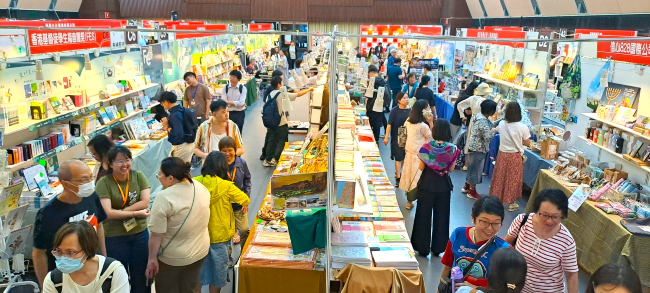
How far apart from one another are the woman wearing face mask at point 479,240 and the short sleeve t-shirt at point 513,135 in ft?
10.9

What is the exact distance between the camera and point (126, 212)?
3.52 meters

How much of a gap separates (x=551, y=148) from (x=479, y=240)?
13.7ft

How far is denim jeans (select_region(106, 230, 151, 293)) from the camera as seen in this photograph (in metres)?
3.61

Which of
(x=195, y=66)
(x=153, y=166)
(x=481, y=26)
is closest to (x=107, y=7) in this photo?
(x=195, y=66)

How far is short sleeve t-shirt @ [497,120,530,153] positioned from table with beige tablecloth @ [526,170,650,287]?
0.80 m

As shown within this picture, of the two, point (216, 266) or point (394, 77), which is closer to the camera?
point (216, 266)

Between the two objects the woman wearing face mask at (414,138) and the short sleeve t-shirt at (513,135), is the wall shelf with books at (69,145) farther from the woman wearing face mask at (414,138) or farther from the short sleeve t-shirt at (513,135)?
the short sleeve t-shirt at (513,135)

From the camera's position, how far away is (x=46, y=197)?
5.04 m

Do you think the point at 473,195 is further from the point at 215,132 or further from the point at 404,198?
the point at 215,132

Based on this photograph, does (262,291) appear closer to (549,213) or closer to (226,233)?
(226,233)

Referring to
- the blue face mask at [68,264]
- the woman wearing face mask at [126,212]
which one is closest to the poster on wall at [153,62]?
the woman wearing face mask at [126,212]

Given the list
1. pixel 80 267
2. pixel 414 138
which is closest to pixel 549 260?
pixel 80 267

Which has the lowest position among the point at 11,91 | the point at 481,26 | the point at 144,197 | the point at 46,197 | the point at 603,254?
the point at 603,254

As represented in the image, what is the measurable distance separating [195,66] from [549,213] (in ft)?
32.1
